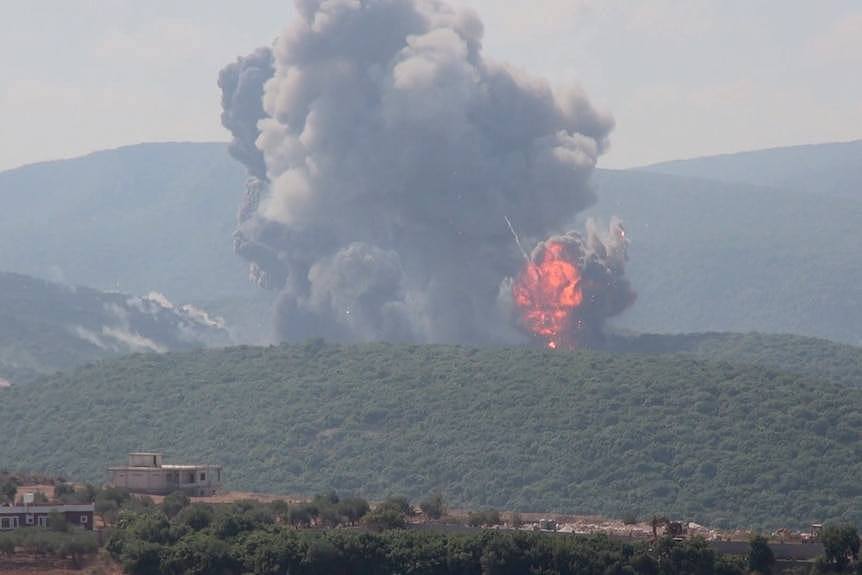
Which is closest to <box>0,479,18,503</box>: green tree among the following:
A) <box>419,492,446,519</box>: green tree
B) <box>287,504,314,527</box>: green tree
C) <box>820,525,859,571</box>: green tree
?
<box>287,504,314,527</box>: green tree

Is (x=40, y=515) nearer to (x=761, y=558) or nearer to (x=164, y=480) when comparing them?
(x=164, y=480)

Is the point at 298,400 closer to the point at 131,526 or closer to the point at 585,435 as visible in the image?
the point at 585,435

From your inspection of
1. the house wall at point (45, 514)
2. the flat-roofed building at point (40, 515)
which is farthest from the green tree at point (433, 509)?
the house wall at point (45, 514)

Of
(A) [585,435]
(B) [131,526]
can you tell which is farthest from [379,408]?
(B) [131,526]

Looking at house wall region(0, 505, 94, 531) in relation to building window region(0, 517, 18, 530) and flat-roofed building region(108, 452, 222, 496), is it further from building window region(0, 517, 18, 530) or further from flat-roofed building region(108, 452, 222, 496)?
flat-roofed building region(108, 452, 222, 496)

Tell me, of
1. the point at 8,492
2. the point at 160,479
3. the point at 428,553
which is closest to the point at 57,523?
the point at 8,492
